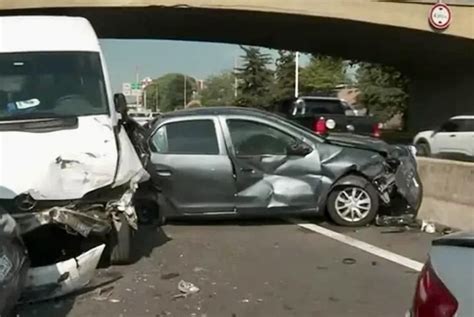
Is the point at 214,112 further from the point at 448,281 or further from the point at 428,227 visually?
the point at 448,281

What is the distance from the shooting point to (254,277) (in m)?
8.07

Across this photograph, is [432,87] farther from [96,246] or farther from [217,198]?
[96,246]

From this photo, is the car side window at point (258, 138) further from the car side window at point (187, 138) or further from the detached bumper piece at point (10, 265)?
the detached bumper piece at point (10, 265)

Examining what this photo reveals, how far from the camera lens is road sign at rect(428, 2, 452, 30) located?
28844mm

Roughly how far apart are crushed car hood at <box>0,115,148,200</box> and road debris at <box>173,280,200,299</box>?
1.16m

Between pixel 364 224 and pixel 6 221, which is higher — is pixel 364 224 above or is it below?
below

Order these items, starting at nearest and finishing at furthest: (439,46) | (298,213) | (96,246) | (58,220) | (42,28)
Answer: (58,220) < (96,246) < (42,28) < (298,213) < (439,46)

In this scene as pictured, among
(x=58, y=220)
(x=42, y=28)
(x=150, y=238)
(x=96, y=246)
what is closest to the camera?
(x=58, y=220)

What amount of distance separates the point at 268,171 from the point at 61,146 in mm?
3774

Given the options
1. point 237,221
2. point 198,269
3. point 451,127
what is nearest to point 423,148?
point 451,127

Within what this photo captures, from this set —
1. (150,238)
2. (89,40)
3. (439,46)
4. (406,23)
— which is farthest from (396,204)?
(439,46)

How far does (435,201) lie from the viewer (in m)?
11.0

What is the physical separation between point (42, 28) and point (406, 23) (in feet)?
70.6

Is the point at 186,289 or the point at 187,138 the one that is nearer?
the point at 186,289
